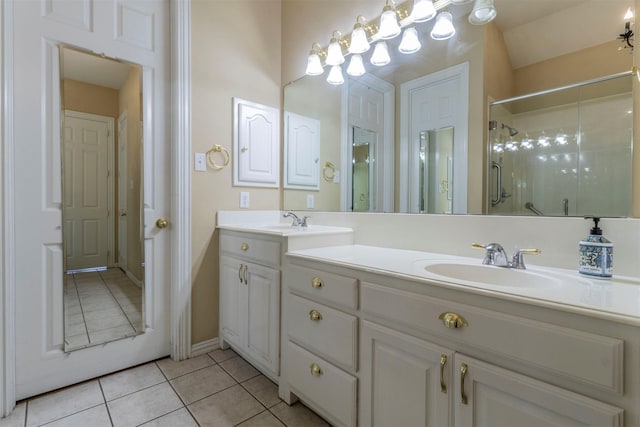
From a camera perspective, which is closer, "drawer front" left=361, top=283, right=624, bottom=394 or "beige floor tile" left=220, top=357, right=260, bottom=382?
"drawer front" left=361, top=283, right=624, bottom=394

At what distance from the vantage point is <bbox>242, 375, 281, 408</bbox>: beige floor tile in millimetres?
1456

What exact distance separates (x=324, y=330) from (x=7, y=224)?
1.53 m

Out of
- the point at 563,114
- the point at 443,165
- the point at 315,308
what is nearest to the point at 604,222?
the point at 563,114

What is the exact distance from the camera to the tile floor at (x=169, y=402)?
1312mm

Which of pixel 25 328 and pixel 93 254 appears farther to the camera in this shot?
pixel 93 254

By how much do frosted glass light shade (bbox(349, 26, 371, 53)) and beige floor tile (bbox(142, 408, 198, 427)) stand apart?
2087 mm

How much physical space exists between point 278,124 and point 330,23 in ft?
2.53

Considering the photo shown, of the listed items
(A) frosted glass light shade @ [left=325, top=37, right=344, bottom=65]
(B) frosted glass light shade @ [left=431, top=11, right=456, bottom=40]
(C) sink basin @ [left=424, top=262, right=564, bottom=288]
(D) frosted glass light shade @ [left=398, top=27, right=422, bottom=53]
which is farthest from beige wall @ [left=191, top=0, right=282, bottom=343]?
(C) sink basin @ [left=424, top=262, right=564, bottom=288]

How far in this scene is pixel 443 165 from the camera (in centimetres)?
141

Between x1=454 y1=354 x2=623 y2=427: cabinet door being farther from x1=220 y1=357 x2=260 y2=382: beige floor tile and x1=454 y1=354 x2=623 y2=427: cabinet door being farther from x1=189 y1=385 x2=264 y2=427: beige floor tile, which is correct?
x1=220 y1=357 x2=260 y2=382: beige floor tile

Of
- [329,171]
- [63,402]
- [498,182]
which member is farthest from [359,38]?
[63,402]

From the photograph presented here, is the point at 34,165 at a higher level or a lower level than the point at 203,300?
higher

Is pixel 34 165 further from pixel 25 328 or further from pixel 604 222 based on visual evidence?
pixel 604 222

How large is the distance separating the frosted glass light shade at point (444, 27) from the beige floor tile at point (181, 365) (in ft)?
7.24
